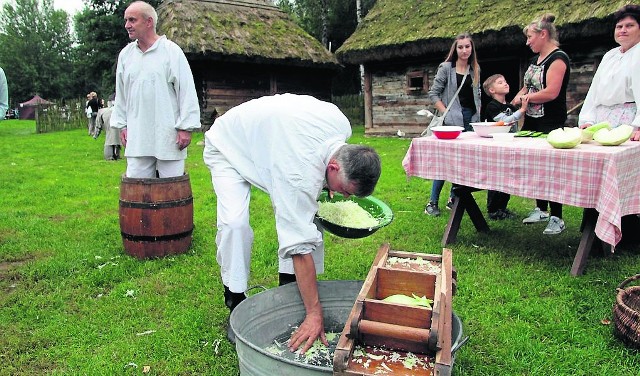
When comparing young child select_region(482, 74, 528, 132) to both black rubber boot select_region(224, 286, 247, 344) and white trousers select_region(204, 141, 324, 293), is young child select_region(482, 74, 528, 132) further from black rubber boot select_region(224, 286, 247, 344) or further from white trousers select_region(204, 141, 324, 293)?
black rubber boot select_region(224, 286, 247, 344)

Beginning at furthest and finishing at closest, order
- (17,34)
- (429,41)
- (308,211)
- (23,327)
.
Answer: (17,34) < (429,41) < (23,327) < (308,211)

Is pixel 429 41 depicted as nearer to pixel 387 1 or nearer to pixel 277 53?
pixel 387 1

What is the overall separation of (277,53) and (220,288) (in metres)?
13.4

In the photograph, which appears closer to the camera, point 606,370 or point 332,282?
point 606,370

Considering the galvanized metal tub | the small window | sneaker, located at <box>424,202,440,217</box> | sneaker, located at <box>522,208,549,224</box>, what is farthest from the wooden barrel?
the small window

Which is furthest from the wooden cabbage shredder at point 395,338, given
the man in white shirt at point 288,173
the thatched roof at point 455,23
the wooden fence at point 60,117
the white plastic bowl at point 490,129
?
the wooden fence at point 60,117

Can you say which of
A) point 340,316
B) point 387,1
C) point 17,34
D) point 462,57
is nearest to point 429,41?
point 387,1

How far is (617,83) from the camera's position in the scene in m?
3.84

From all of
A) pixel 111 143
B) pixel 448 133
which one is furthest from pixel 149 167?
pixel 111 143

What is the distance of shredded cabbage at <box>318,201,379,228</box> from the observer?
259 cm

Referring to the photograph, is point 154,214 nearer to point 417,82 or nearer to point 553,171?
point 553,171

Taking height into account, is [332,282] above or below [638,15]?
below

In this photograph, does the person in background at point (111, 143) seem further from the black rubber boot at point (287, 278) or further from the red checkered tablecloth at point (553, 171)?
the black rubber boot at point (287, 278)

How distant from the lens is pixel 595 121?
416cm
